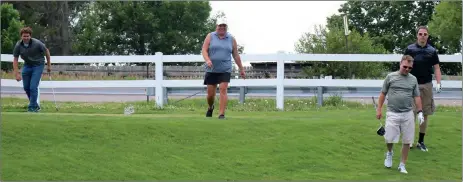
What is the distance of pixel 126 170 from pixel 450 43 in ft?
141

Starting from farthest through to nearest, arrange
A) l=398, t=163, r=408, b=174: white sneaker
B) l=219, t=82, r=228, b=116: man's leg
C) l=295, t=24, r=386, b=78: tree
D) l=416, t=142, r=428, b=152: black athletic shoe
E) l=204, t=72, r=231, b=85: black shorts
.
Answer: l=295, t=24, r=386, b=78: tree < l=204, t=72, r=231, b=85: black shorts < l=219, t=82, r=228, b=116: man's leg < l=416, t=142, r=428, b=152: black athletic shoe < l=398, t=163, r=408, b=174: white sneaker

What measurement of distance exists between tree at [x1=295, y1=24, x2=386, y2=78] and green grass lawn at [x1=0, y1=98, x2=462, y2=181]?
10022 millimetres

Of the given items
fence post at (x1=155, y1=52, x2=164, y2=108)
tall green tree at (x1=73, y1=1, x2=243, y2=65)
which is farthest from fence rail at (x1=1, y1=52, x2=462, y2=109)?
tall green tree at (x1=73, y1=1, x2=243, y2=65)

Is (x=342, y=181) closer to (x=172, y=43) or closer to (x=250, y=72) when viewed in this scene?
(x=250, y=72)

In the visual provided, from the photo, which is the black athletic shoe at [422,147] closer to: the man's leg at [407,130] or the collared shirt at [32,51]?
the man's leg at [407,130]

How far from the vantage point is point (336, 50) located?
26.0m

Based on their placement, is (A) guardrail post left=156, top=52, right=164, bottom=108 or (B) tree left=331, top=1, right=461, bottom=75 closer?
(A) guardrail post left=156, top=52, right=164, bottom=108

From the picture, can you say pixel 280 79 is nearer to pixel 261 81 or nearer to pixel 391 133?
pixel 261 81

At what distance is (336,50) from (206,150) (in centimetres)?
1605

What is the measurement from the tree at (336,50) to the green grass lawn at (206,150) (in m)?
10.0

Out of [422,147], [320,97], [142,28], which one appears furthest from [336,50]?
[142,28]

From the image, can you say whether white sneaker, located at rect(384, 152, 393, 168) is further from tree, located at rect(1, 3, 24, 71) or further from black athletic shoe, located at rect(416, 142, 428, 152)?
tree, located at rect(1, 3, 24, 71)

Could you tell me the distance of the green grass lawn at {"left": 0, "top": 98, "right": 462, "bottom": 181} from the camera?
950 centimetres

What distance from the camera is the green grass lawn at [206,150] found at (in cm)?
950
